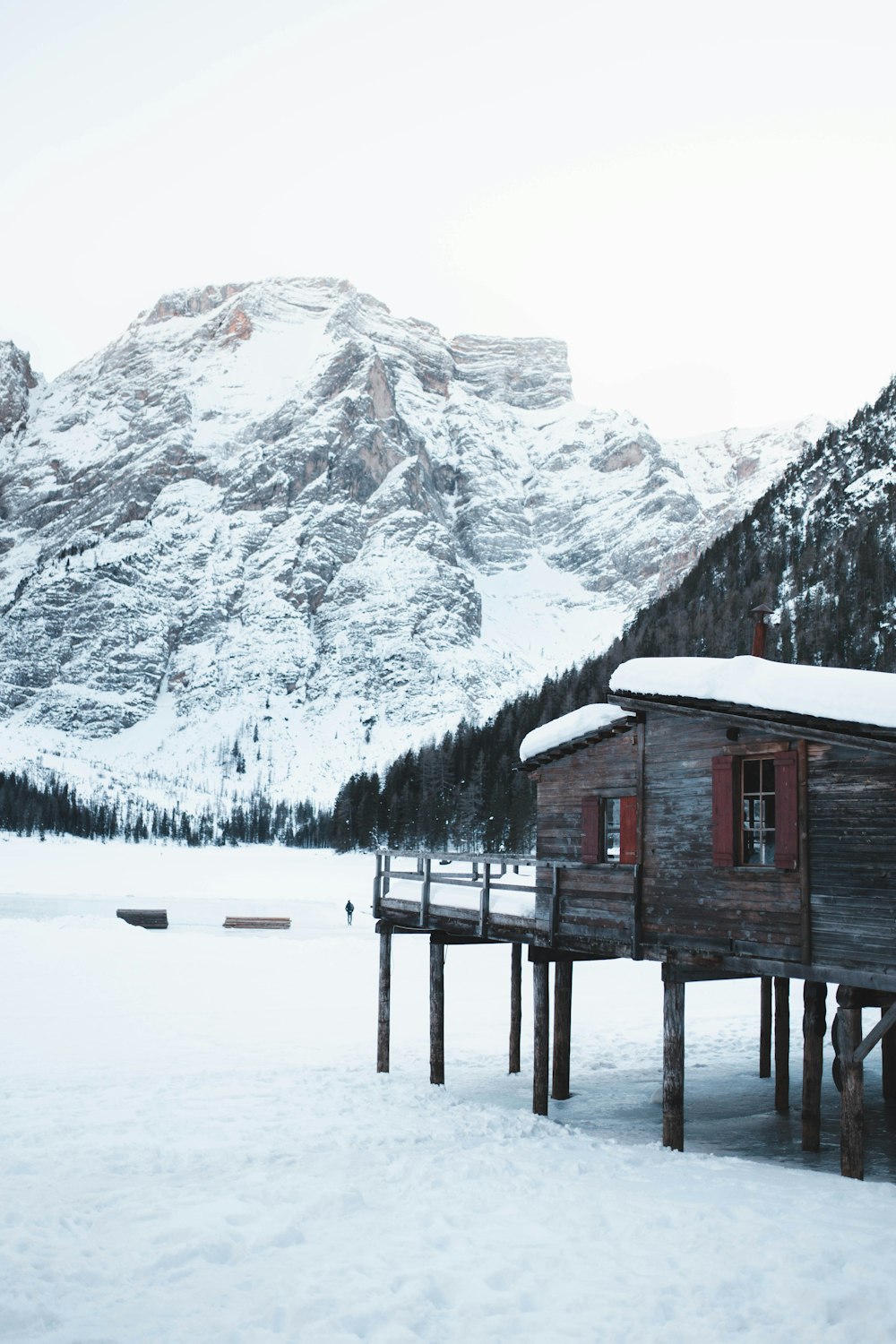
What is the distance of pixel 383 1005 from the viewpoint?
23219mm

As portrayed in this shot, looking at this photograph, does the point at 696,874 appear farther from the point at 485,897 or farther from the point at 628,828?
the point at 485,897

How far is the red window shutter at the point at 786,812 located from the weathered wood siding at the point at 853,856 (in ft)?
0.70

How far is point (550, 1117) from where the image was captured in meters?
19.1

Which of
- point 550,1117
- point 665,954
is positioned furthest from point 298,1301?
point 550,1117

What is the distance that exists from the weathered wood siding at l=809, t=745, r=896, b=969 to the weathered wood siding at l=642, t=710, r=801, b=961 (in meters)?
0.48

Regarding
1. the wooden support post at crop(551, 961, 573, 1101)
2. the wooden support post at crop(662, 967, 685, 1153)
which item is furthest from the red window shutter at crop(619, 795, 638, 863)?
the wooden support post at crop(551, 961, 573, 1101)

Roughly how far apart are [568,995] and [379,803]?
336 ft

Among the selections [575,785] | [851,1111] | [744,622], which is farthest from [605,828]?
[744,622]

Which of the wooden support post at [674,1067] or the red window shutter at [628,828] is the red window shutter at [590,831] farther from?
the wooden support post at [674,1067]

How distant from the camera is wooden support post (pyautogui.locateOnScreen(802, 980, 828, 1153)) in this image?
1662 centimetres

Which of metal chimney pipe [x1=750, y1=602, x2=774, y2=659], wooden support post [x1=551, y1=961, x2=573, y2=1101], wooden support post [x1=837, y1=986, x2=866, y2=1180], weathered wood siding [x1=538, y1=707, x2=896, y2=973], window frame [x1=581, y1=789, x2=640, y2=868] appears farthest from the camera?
wooden support post [x1=551, y1=961, x2=573, y2=1101]

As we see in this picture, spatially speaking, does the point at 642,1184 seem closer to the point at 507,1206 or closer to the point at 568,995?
the point at 507,1206

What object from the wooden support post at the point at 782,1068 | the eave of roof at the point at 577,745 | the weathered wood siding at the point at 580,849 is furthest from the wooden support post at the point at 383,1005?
the wooden support post at the point at 782,1068

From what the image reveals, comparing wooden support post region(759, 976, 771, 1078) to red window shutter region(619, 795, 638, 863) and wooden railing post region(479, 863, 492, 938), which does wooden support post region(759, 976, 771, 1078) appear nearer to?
wooden railing post region(479, 863, 492, 938)
